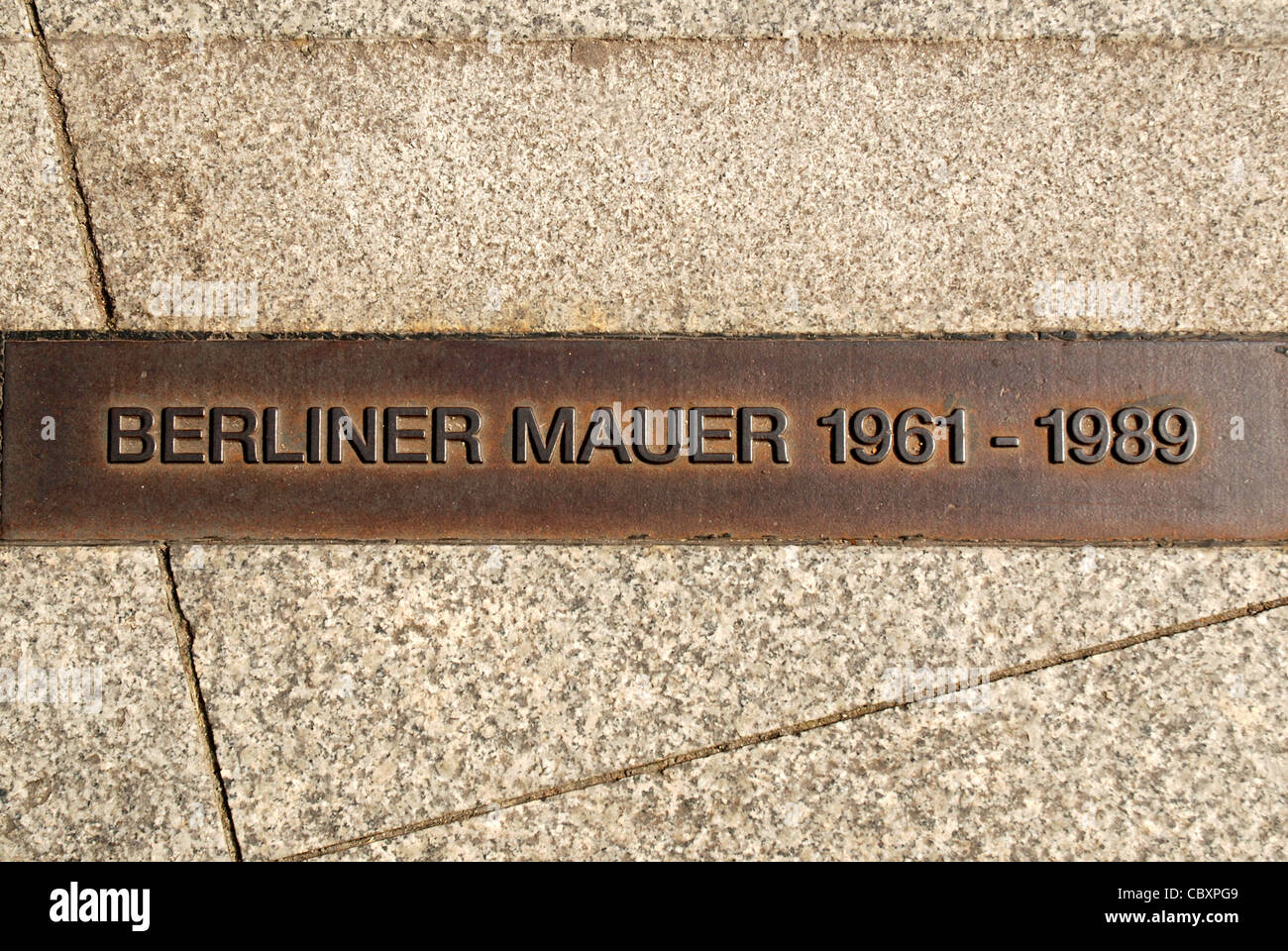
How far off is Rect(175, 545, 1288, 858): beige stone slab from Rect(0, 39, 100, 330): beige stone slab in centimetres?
69

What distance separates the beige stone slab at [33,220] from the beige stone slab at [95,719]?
587 millimetres

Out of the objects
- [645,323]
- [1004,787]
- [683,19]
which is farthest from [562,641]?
[683,19]

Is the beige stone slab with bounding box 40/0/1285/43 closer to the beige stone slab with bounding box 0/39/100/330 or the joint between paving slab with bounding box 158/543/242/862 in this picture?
the beige stone slab with bounding box 0/39/100/330

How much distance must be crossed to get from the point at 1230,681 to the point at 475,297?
201 centimetres

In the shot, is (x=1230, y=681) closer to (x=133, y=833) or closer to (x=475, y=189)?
(x=475, y=189)

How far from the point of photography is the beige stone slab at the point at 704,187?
2002mm

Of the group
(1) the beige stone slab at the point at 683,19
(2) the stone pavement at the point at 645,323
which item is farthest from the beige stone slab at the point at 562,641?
(1) the beige stone slab at the point at 683,19

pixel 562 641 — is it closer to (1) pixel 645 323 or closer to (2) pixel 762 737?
(2) pixel 762 737

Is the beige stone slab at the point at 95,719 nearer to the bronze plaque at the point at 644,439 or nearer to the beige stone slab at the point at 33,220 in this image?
the bronze plaque at the point at 644,439

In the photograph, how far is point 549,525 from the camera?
6.52 feet

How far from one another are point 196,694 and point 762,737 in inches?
52.7

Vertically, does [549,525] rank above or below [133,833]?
above

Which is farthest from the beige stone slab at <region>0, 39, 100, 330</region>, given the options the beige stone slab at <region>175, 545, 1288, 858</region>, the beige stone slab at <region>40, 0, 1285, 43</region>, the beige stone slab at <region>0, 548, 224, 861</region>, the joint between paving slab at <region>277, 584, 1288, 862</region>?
the joint between paving slab at <region>277, 584, 1288, 862</region>
